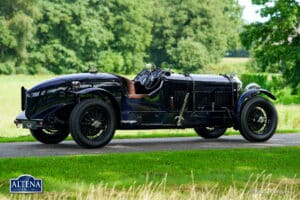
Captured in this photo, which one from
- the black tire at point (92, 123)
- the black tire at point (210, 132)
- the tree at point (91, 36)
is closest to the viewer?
the black tire at point (92, 123)

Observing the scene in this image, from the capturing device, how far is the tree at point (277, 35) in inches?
1368

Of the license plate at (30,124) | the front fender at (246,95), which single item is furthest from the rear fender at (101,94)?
the front fender at (246,95)

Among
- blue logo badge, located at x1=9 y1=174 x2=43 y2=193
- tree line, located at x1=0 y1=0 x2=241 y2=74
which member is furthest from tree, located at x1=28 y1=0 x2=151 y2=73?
blue logo badge, located at x1=9 y1=174 x2=43 y2=193

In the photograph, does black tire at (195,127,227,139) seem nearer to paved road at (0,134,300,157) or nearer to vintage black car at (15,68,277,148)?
vintage black car at (15,68,277,148)

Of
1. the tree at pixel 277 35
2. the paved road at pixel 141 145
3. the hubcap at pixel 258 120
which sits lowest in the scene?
the paved road at pixel 141 145

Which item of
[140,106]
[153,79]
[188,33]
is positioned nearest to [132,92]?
[140,106]

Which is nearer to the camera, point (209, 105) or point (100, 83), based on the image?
point (100, 83)

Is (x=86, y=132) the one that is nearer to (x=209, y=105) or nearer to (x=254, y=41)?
(x=209, y=105)

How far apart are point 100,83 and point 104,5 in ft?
236

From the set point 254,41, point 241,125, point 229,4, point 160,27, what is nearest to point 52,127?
point 241,125

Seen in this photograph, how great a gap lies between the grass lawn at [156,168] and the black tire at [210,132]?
3.11 meters

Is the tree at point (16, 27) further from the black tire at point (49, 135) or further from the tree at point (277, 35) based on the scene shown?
the black tire at point (49, 135)

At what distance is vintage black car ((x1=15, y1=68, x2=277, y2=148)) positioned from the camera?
11602mm

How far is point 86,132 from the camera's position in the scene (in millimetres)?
11570
